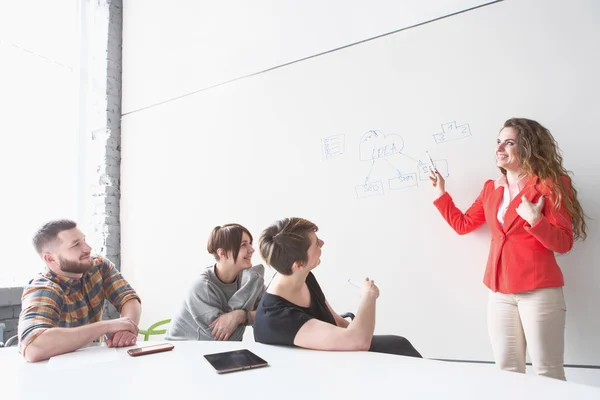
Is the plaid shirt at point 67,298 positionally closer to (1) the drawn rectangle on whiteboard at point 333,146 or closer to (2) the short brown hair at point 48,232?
(2) the short brown hair at point 48,232

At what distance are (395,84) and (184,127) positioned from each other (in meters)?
1.65

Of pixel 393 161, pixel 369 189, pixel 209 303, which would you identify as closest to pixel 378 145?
pixel 393 161

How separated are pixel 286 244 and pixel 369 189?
1029 millimetres

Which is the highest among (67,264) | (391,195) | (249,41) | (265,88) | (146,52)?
(146,52)

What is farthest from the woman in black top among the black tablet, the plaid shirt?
the plaid shirt

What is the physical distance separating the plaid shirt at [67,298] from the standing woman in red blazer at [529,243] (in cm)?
159

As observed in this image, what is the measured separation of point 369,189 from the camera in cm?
236

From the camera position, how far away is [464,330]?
2074 millimetres

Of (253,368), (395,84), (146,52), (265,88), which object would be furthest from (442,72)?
(146,52)

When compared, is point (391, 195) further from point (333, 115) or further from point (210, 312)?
point (210, 312)

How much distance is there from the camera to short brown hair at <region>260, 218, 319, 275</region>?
1.45 m

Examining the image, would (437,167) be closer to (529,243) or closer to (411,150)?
(411,150)

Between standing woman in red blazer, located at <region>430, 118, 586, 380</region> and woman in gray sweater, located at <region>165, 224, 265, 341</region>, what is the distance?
107 centimetres

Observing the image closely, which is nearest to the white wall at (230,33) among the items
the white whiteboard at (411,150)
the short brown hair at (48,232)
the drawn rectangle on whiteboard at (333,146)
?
the white whiteboard at (411,150)
